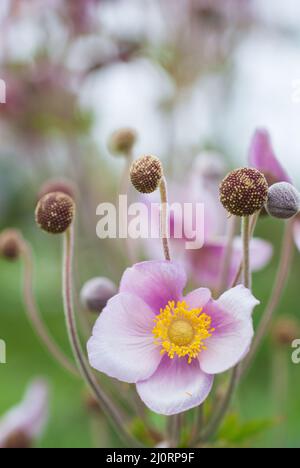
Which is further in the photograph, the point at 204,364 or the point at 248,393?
the point at 248,393

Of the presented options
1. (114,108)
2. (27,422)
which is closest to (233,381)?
(27,422)

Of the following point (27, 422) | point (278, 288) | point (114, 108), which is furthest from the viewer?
point (114, 108)

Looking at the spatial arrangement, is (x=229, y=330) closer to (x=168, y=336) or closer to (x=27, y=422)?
(x=168, y=336)

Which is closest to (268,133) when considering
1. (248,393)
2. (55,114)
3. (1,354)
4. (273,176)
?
(273,176)

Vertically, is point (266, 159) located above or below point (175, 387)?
above

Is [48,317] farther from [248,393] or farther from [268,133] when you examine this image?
[268,133]

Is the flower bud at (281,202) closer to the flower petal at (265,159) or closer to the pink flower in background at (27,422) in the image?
the flower petal at (265,159)

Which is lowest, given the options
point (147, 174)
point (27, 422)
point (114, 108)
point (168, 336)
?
point (27, 422)
